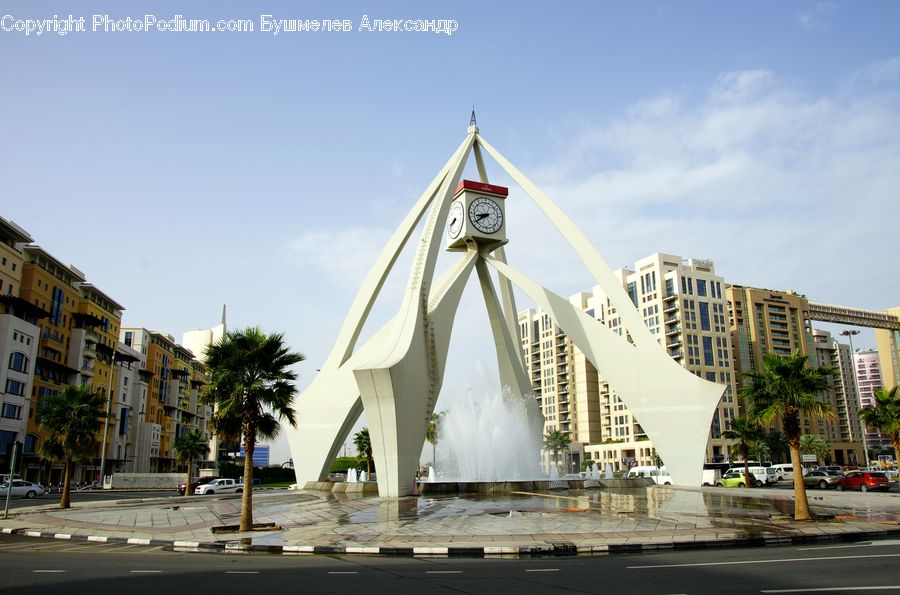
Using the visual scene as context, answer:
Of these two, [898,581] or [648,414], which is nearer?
[898,581]

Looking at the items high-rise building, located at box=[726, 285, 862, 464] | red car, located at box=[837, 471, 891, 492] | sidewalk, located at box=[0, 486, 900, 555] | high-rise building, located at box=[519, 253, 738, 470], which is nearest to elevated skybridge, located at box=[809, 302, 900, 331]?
high-rise building, located at box=[726, 285, 862, 464]

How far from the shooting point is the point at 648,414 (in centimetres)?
3133

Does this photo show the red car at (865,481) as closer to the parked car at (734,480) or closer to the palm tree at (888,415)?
the palm tree at (888,415)

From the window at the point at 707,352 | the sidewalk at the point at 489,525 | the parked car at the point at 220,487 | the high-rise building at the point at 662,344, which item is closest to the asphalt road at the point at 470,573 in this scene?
the sidewalk at the point at 489,525

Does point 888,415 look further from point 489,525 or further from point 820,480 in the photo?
point 489,525

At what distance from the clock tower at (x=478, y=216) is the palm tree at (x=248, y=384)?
20541 millimetres

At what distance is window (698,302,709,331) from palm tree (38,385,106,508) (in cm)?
8014

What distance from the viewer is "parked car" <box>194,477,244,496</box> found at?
41.3m

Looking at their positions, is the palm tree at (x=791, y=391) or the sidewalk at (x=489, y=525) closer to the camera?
the sidewalk at (x=489, y=525)

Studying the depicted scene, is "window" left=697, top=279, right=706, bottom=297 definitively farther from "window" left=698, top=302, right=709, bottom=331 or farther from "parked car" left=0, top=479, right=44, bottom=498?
"parked car" left=0, top=479, right=44, bottom=498

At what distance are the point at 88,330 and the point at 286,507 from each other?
2178 inches

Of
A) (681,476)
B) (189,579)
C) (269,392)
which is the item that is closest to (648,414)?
(681,476)

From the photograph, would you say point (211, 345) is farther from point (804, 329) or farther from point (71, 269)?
point (804, 329)

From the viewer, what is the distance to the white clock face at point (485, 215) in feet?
124
